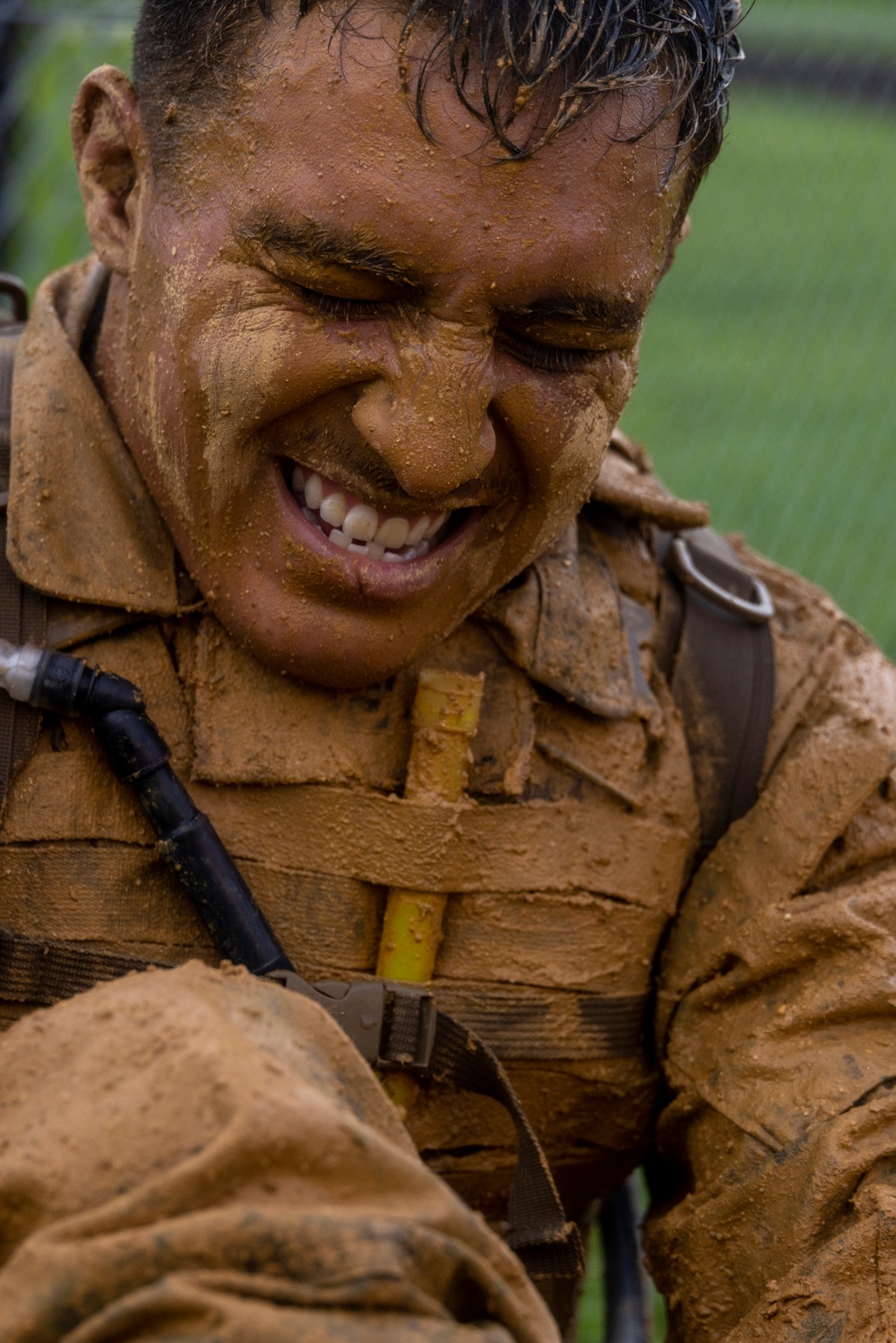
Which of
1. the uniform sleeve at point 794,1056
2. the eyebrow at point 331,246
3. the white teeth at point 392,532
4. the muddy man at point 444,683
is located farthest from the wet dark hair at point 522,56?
the uniform sleeve at point 794,1056

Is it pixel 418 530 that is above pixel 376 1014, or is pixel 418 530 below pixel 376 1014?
above

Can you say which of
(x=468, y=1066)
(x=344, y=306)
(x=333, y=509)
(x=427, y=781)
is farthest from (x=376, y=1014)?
(x=344, y=306)

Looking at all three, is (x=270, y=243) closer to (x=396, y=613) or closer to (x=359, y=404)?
(x=359, y=404)

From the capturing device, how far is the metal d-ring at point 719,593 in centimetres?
238

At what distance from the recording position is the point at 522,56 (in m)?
1.69

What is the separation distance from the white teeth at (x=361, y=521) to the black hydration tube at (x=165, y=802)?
0.31 meters

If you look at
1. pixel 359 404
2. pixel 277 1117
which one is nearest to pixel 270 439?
pixel 359 404

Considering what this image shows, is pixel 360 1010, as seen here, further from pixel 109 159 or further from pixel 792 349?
pixel 792 349

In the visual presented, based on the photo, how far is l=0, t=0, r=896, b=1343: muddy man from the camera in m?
1.70

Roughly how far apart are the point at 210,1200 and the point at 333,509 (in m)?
0.86

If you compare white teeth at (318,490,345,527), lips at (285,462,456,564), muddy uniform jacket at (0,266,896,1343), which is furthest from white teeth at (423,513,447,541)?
muddy uniform jacket at (0,266,896,1343)

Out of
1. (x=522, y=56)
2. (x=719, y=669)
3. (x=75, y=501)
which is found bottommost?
(x=719, y=669)

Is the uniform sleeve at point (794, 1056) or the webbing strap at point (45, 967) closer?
the uniform sleeve at point (794, 1056)

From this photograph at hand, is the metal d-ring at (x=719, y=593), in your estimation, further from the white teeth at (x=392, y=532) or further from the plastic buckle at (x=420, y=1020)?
the plastic buckle at (x=420, y=1020)
